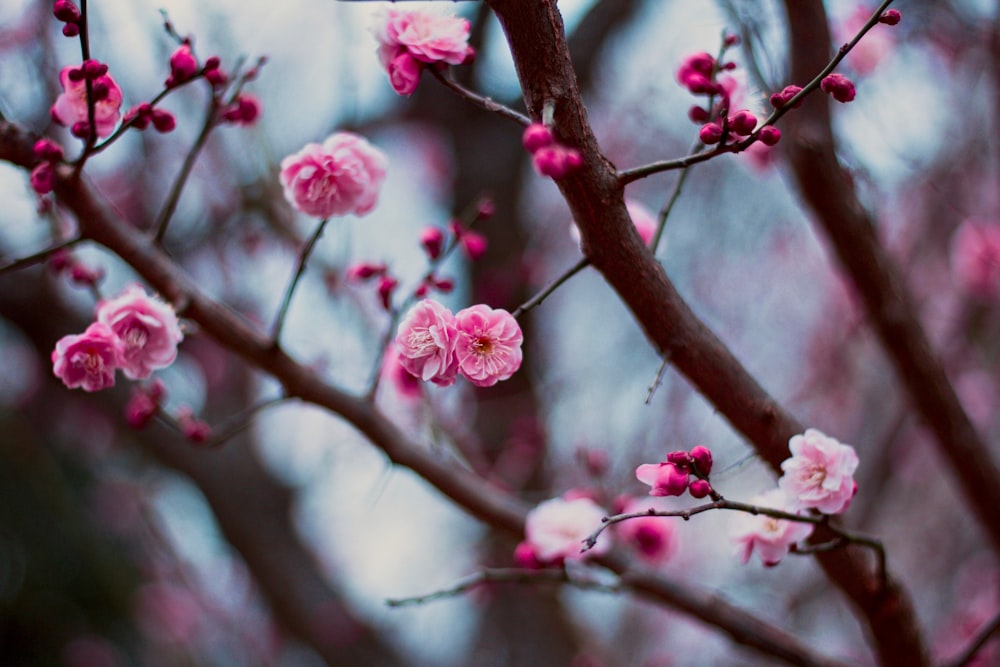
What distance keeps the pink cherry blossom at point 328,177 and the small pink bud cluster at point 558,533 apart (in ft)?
2.23

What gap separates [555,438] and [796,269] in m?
2.24

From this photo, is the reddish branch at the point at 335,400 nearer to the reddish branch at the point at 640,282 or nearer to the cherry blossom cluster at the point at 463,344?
the reddish branch at the point at 640,282

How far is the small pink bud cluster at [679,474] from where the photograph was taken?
0.97 meters

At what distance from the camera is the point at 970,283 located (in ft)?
9.60

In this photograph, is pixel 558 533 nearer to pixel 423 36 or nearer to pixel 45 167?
pixel 423 36

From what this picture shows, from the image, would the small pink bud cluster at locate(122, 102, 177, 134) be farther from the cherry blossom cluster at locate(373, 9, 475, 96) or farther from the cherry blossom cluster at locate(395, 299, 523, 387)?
the cherry blossom cluster at locate(395, 299, 523, 387)

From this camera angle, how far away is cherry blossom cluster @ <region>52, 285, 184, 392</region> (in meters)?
1.11

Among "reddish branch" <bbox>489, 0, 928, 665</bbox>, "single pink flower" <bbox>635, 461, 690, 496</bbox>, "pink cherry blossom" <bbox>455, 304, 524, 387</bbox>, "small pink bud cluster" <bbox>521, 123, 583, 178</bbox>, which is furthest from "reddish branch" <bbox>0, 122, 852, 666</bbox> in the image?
"small pink bud cluster" <bbox>521, 123, 583, 178</bbox>

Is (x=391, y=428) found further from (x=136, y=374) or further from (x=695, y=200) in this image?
(x=695, y=200)

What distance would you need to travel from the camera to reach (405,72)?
3.48 ft

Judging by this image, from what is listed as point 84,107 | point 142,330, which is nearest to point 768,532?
point 142,330

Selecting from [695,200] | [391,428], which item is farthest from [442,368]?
[695,200]

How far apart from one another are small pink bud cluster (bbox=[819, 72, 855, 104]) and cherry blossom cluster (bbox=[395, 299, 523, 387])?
0.48 m

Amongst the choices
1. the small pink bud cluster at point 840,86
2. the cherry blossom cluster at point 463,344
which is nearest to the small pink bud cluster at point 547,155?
the cherry blossom cluster at point 463,344
